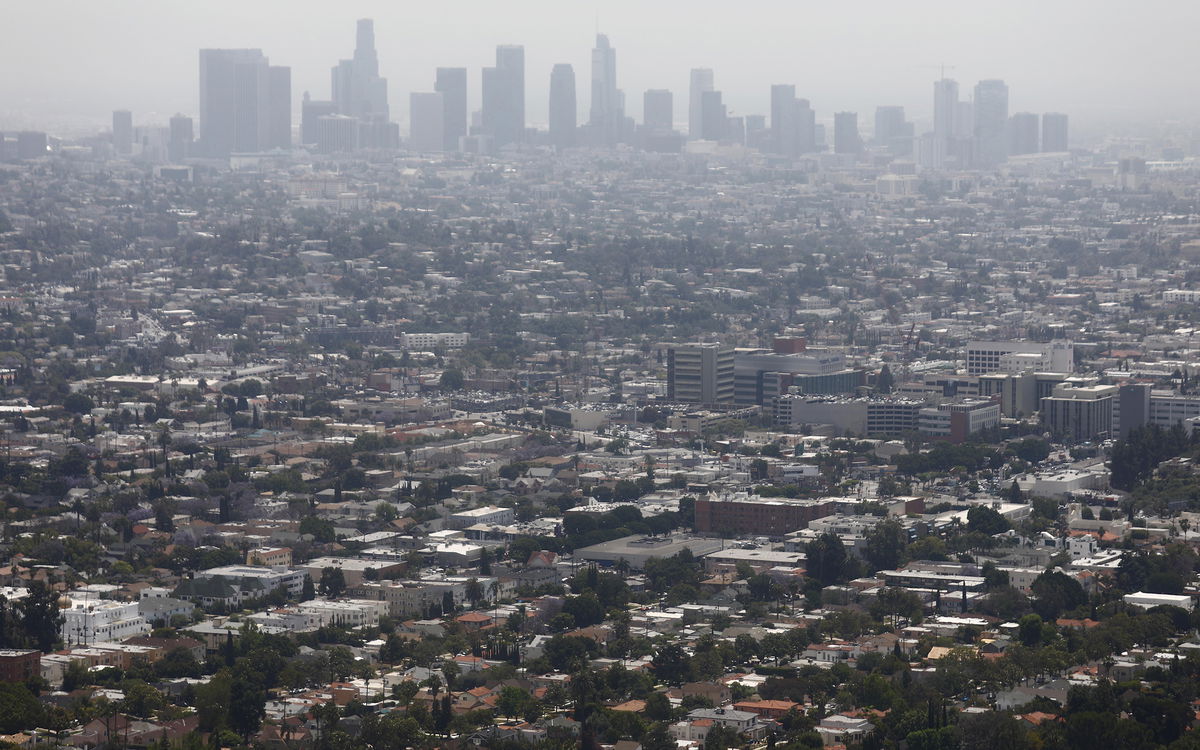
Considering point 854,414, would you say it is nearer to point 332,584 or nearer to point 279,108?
point 332,584

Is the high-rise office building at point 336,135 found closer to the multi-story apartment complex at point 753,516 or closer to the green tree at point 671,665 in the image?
the multi-story apartment complex at point 753,516

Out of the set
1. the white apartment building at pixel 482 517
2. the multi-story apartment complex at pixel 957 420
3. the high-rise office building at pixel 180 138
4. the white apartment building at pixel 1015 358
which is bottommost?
the white apartment building at pixel 482 517

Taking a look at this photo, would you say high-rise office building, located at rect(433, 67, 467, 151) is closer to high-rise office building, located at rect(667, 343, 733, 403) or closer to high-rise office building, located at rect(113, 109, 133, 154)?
high-rise office building, located at rect(113, 109, 133, 154)

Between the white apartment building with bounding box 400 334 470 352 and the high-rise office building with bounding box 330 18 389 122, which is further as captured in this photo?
the high-rise office building with bounding box 330 18 389 122

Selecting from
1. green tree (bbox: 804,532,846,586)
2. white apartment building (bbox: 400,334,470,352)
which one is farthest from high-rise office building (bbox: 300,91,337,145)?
green tree (bbox: 804,532,846,586)

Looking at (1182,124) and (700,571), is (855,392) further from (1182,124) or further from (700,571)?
(1182,124)

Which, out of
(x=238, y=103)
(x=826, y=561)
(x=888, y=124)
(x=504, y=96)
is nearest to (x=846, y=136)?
(x=888, y=124)

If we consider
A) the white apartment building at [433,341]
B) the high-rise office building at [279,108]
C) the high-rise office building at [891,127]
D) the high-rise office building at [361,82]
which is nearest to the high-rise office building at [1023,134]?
the high-rise office building at [891,127]
